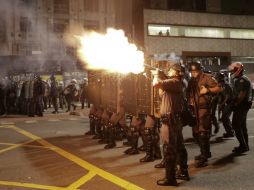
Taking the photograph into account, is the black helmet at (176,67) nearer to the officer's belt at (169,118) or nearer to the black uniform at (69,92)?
the officer's belt at (169,118)

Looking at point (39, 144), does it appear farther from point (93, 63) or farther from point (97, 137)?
point (93, 63)

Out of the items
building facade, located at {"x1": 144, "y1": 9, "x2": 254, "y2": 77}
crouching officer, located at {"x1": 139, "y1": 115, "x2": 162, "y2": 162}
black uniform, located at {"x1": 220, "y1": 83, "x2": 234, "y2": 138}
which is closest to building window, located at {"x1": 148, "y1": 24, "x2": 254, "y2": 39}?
building facade, located at {"x1": 144, "y1": 9, "x2": 254, "y2": 77}

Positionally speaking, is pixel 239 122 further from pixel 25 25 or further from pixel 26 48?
pixel 25 25

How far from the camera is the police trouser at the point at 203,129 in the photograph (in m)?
7.63

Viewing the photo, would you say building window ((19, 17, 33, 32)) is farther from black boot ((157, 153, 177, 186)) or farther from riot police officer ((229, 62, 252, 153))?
black boot ((157, 153, 177, 186))

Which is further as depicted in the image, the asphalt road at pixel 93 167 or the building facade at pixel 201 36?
the building facade at pixel 201 36

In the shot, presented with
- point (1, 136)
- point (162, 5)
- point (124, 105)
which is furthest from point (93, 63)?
point (162, 5)

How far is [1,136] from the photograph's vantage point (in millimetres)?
12227

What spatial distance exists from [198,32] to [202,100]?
73.6ft

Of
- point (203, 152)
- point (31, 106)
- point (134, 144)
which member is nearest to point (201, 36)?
point (31, 106)

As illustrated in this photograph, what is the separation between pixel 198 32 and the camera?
2939 centimetres

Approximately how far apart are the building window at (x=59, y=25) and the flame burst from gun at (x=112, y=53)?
27.5 metres

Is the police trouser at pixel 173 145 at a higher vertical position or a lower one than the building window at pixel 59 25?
lower

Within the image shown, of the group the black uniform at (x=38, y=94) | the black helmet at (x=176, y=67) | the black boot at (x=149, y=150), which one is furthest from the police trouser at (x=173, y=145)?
the black uniform at (x=38, y=94)
